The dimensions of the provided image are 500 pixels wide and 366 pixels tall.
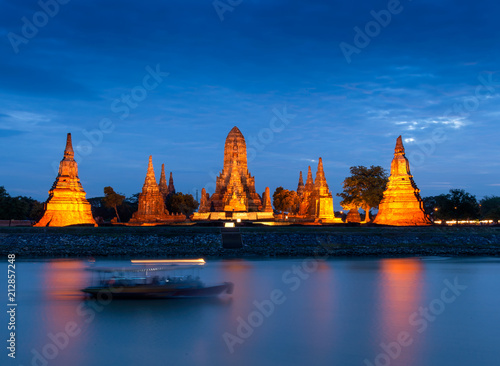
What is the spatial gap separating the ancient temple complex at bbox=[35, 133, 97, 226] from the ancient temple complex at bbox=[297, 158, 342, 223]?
2931cm

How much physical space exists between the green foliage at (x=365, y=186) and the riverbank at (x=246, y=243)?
2161cm

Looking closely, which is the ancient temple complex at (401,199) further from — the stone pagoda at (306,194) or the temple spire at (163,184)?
the temple spire at (163,184)

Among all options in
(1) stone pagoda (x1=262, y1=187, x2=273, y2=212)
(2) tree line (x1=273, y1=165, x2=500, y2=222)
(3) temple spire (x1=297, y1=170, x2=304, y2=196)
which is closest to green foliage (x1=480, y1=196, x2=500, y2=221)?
(2) tree line (x1=273, y1=165, x2=500, y2=222)

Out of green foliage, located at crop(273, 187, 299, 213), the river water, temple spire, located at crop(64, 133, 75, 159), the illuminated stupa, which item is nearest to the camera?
the river water

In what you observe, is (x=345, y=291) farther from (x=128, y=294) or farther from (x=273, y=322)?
(x=128, y=294)

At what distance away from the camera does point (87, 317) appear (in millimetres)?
25922

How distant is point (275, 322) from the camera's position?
83.9 ft

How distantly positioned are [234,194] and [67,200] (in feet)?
79.9

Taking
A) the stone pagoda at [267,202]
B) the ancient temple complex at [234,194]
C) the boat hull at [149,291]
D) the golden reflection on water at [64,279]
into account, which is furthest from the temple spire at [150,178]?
the boat hull at [149,291]


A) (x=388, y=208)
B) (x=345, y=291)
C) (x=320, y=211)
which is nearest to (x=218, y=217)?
(x=320, y=211)

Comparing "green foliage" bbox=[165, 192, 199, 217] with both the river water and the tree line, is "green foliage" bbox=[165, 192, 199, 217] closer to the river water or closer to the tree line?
the tree line

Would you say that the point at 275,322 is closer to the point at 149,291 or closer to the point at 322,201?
the point at 149,291

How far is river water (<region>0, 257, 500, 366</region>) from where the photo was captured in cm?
2020

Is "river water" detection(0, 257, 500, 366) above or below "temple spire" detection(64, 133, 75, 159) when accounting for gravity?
below
